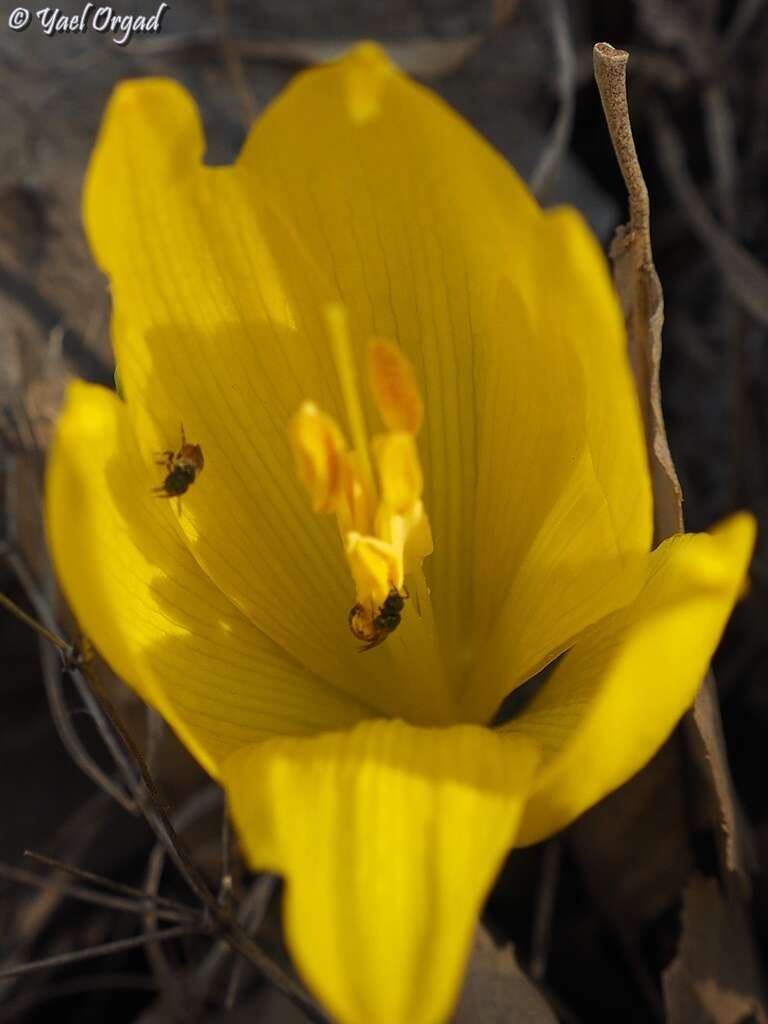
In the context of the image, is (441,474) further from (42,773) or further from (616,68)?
(42,773)

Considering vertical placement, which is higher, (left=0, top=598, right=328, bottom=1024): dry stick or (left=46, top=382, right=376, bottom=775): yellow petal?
(left=46, top=382, right=376, bottom=775): yellow petal

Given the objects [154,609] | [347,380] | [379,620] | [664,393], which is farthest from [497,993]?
[664,393]

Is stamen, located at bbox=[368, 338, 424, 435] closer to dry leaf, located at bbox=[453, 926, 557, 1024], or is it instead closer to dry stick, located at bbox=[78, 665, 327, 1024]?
dry stick, located at bbox=[78, 665, 327, 1024]

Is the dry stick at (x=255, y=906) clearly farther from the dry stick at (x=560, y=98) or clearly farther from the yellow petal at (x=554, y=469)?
the dry stick at (x=560, y=98)

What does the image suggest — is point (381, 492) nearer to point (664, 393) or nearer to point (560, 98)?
point (664, 393)

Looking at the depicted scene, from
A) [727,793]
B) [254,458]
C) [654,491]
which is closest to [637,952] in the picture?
[727,793]
